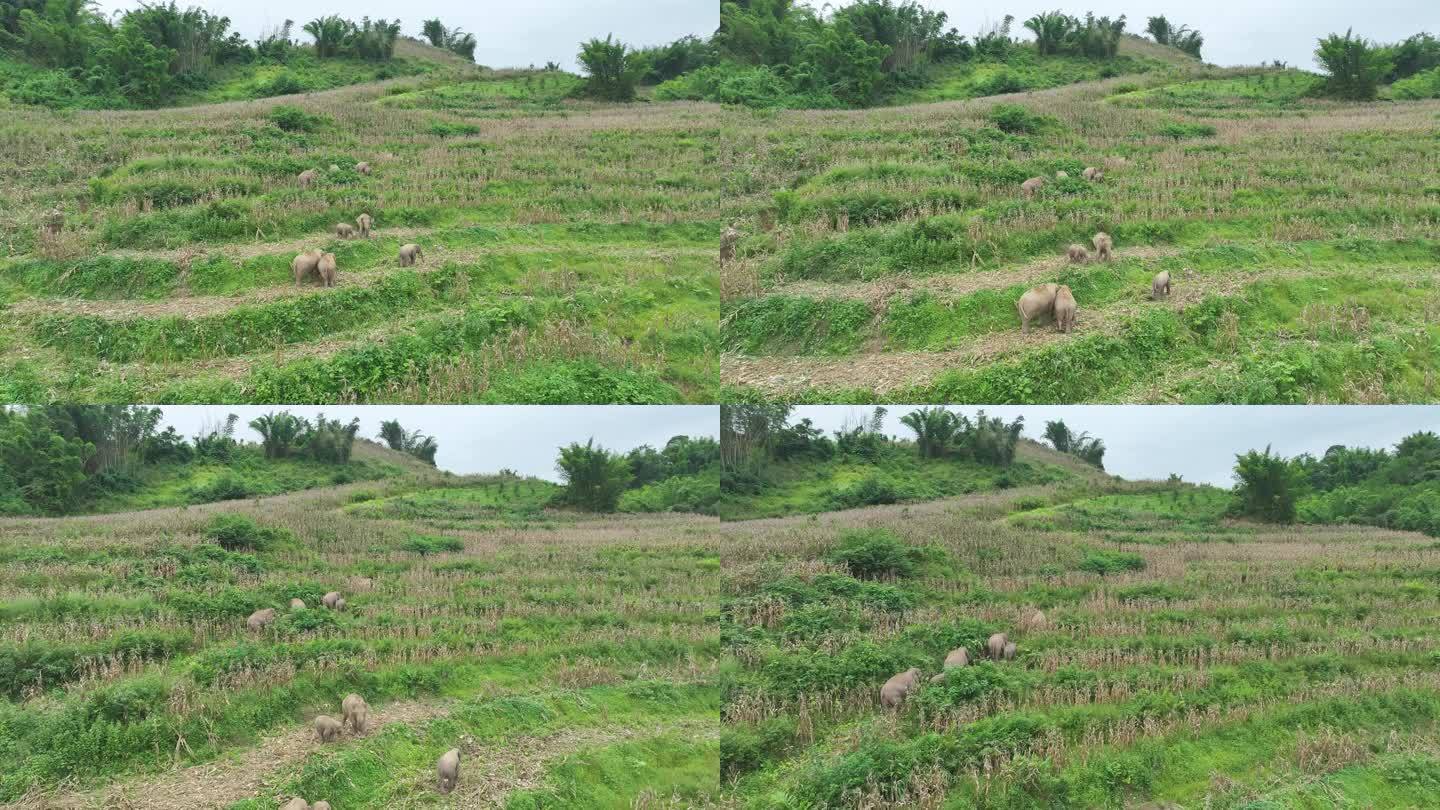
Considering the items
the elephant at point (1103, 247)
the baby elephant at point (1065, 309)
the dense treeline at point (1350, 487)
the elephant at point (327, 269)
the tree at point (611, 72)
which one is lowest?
the dense treeline at point (1350, 487)

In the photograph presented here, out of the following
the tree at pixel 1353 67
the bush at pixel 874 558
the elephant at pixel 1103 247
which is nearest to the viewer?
the bush at pixel 874 558

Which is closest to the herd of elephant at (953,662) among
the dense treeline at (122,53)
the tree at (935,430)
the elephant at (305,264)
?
the elephant at (305,264)

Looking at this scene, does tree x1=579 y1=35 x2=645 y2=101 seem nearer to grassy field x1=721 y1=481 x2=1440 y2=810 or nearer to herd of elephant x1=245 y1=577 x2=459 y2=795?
grassy field x1=721 y1=481 x2=1440 y2=810

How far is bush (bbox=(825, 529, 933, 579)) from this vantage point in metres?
15.5

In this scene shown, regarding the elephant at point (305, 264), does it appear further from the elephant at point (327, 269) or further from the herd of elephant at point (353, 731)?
the herd of elephant at point (353, 731)

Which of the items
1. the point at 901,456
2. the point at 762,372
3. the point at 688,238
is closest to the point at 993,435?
the point at 901,456

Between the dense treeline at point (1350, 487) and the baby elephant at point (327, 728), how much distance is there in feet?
79.9

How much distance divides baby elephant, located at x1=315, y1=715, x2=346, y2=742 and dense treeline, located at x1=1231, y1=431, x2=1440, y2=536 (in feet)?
79.9

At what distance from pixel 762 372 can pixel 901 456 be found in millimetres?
13970

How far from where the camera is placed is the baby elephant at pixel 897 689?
11.3 m

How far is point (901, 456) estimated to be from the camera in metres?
28.2

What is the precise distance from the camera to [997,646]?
41.6 feet

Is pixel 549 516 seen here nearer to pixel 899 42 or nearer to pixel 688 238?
pixel 688 238

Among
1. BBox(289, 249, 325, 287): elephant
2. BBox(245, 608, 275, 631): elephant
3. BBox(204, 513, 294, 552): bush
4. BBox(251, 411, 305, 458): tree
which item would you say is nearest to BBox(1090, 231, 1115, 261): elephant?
BBox(289, 249, 325, 287): elephant
